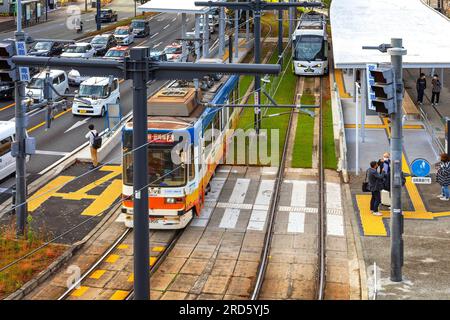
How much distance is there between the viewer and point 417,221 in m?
21.3

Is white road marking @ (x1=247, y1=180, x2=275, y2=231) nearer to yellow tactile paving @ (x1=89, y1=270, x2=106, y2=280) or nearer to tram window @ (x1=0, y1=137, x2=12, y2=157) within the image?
yellow tactile paving @ (x1=89, y1=270, x2=106, y2=280)

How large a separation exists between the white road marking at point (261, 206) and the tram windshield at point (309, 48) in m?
20.1

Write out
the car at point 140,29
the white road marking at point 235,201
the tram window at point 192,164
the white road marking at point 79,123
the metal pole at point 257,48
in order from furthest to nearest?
1. the car at point 140,29
2. the white road marking at point 79,123
3. the metal pole at point 257,48
4. the white road marking at point 235,201
5. the tram window at point 192,164

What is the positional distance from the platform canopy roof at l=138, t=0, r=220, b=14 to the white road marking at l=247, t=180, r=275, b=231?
19.8 m

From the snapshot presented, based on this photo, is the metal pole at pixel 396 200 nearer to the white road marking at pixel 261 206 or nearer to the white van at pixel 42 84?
the white road marking at pixel 261 206

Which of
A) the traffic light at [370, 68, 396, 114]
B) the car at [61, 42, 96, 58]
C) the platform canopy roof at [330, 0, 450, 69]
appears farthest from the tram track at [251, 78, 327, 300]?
the car at [61, 42, 96, 58]

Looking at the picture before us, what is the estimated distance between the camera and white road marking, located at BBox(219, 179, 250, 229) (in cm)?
2139

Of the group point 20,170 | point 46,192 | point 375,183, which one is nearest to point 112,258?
point 20,170

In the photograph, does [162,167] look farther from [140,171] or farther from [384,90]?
[384,90]

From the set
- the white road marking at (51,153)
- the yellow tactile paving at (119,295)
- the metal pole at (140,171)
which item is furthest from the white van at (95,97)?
the metal pole at (140,171)

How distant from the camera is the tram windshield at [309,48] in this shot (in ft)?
144

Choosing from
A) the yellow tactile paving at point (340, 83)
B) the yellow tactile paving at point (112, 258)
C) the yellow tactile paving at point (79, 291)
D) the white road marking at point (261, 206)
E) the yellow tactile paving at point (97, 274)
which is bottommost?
the white road marking at point (261, 206)

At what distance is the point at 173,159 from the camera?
65.1 feet
